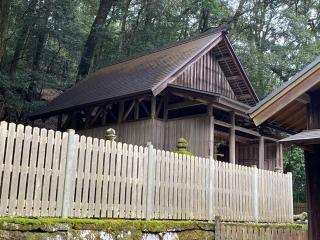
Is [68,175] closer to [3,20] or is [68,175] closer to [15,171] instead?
[15,171]

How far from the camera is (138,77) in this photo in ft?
51.9

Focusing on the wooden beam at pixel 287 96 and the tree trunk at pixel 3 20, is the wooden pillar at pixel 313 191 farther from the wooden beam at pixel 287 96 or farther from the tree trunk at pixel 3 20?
the tree trunk at pixel 3 20

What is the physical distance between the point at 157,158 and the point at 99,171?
4.69 ft

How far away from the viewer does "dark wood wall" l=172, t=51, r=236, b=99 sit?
15914 millimetres

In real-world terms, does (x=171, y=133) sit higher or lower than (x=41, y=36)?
lower

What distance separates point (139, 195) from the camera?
828cm

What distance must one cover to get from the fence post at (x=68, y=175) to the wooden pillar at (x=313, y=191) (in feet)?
12.4

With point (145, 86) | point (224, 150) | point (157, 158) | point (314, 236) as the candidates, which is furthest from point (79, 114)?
point (314, 236)

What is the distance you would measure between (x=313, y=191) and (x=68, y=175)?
3.89 metres

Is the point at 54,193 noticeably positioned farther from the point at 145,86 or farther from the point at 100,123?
the point at 100,123

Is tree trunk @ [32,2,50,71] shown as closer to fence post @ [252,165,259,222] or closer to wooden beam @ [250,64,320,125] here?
fence post @ [252,165,259,222]

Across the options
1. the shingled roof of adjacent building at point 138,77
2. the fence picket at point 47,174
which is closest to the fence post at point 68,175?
the fence picket at point 47,174

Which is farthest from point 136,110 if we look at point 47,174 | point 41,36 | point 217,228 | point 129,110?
point 41,36

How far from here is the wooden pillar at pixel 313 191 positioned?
20.8 ft
